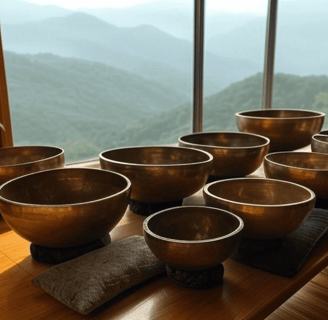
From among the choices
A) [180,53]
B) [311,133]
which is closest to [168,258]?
[311,133]

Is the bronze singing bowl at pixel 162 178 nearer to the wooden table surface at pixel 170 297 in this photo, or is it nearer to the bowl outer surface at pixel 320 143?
the wooden table surface at pixel 170 297

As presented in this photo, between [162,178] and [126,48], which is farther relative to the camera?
[126,48]

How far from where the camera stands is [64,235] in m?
0.52

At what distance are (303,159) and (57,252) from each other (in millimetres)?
588

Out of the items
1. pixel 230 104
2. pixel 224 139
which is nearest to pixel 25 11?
pixel 230 104

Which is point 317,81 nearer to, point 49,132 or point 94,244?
point 49,132

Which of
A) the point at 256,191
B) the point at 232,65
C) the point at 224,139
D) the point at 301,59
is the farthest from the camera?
the point at 301,59

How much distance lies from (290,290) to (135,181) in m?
0.30

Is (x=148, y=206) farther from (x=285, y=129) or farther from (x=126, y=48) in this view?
(x=126, y=48)

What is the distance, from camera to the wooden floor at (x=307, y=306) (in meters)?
1.17

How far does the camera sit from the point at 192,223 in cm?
59

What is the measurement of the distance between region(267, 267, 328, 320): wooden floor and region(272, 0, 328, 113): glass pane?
35.1ft

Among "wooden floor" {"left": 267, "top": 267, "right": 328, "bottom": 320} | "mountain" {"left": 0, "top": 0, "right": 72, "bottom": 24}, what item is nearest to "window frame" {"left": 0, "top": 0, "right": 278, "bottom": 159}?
"wooden floor" {"left": 267, "top": 267, "right": 328, "bottom": 320}

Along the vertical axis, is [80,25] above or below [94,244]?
above
